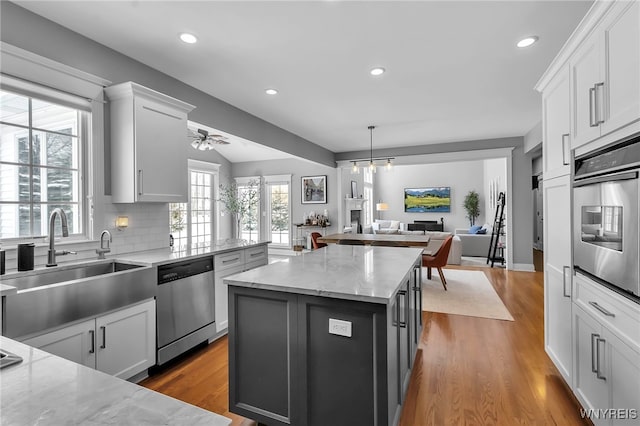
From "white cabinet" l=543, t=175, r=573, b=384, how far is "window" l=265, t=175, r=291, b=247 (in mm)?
6704

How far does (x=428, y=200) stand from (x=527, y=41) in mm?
9037

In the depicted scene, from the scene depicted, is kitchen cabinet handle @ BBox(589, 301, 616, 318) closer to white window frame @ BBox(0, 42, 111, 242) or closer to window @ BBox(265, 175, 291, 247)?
white window frame @ BBox(0, 42, 111, 242)

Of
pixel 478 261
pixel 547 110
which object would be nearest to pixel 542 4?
pixel 547 110

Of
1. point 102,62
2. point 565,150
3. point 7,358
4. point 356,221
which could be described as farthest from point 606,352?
point 356,221

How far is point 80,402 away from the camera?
62cm

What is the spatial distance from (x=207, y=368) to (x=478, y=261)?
6689 millimetres

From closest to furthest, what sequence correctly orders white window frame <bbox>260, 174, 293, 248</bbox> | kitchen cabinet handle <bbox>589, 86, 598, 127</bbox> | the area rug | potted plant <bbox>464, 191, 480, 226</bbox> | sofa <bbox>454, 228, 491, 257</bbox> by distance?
1. kitchen cabinet handle <bbox>589, 86, 598, 127</bbox>
2. the area rug
3. sofa <bbox>454, 228, 491, 257</bbox>
4. white window frame <bbox>260, 174, 293, 248</bbox>
5. potted plant <bbox>464, 191, 480, 226</bbox>

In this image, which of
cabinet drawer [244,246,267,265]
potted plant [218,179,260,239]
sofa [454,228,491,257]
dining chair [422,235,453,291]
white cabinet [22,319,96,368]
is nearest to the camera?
white cabinet [22,319,96,368]

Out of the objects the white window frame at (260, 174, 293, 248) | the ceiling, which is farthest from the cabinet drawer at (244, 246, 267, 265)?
the white window frame at (260, 174, 293, 248)

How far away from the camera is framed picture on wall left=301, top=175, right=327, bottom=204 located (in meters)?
8.27

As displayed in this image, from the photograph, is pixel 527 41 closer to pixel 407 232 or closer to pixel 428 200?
pixel 407 232

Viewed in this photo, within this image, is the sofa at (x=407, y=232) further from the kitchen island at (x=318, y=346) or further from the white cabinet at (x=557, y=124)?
the kitchen island at (x=318, y=346)

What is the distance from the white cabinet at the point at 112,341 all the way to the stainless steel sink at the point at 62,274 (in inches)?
16.0

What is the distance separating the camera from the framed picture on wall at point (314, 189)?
27.1ft
